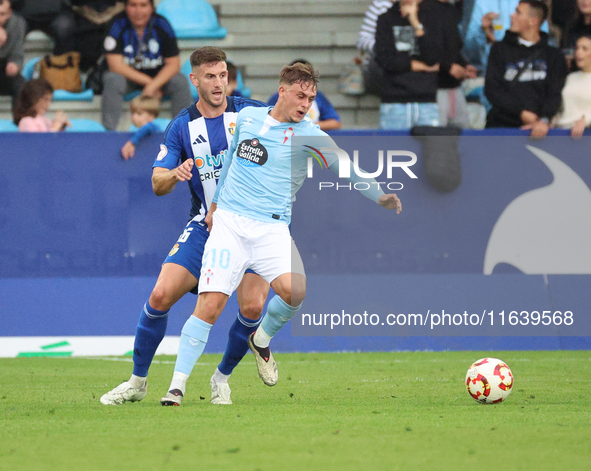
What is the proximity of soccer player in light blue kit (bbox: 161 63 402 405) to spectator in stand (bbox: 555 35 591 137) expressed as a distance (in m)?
4.73

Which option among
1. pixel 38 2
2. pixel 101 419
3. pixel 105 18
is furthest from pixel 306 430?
pixel 38 2

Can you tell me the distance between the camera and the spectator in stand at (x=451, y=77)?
1061 cm

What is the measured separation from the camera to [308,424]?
15.7 feet

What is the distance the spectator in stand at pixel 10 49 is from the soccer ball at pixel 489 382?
776 cm

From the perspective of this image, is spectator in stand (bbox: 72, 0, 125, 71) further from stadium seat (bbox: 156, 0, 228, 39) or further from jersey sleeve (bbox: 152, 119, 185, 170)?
jersey sleeve (bbox: 152, 119, 185, 170)

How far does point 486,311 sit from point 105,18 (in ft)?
20.4

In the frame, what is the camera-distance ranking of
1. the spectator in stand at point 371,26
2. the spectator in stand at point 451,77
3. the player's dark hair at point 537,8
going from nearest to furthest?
the player's dark hair at point 537,8, the spectator in stand at point 451,77, the spectator in stand at point 371,26

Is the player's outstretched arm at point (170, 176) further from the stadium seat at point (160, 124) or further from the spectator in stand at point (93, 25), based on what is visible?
the spectator in stand at point (93, 25)

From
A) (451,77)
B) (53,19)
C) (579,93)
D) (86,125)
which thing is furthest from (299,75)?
(53,19)

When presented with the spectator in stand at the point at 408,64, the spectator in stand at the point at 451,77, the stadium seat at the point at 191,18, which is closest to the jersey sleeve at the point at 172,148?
the spectator in stand at the point at 408,64

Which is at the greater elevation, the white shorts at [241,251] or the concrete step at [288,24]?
the white shorts at [241,251]

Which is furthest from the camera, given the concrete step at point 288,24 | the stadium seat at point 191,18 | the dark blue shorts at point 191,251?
the concrete step at point 288,24

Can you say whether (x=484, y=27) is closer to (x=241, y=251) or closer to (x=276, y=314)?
(x=276, y=314)

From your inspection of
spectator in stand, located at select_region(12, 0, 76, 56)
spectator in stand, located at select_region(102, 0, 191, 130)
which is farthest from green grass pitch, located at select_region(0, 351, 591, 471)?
spectator in stand, located at select_region(12, 0, 76, 56)
